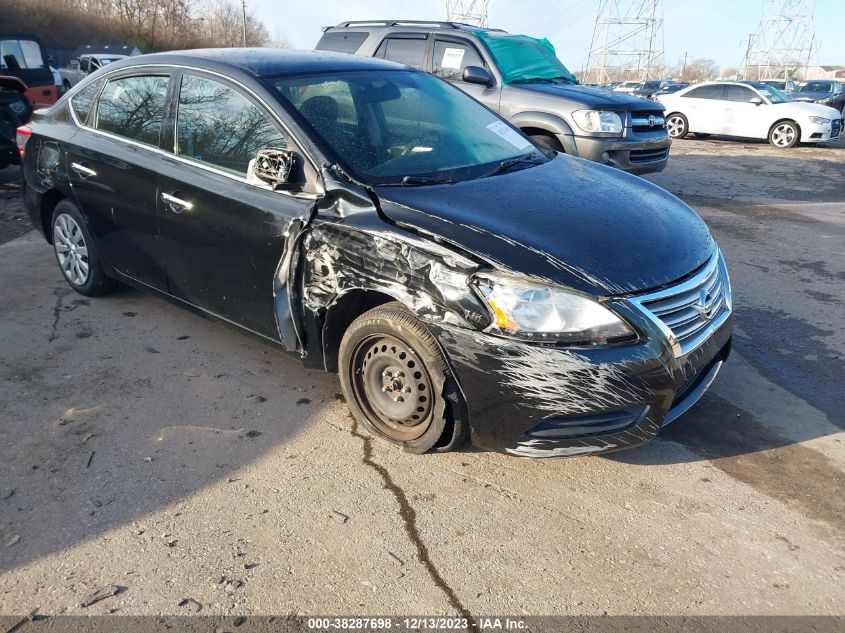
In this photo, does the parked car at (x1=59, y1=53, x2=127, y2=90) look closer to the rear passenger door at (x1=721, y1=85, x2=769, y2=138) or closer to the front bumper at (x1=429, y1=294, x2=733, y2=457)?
the rear passenger door at (x1=721, y1=85, x2=769, y2=138)

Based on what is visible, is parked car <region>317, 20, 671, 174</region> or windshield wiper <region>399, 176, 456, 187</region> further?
parked car <region>317, 20, 671, 174</region>

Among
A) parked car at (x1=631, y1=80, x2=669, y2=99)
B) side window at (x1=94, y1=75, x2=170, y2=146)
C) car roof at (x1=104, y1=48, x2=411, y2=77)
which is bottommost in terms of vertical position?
parked car at (x1=631, y1=80, x2=669, y2=99)

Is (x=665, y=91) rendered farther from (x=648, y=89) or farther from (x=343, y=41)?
(x=343, y=41)

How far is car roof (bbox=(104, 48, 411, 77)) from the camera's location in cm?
389

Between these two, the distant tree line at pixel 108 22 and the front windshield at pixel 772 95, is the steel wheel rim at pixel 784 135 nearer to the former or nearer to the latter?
the front windshield at pixel 772 95

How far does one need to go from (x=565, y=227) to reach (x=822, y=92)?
3003 centimetres

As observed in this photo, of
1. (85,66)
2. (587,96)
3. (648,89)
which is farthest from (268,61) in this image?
(648,89)

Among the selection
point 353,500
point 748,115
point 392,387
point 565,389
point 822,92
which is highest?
point 565,389

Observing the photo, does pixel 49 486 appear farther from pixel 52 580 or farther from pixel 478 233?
pixel 478 233

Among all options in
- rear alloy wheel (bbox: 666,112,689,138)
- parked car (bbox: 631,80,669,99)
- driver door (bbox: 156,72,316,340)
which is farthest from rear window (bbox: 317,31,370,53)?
parked car (bbox: 631,80,669,99)

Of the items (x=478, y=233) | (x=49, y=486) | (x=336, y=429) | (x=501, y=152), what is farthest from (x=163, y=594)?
(x=501, y=152)

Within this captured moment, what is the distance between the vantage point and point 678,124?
18016 mm

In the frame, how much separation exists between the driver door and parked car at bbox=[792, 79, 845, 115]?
2488 centimetres

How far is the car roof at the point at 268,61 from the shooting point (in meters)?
3.89
